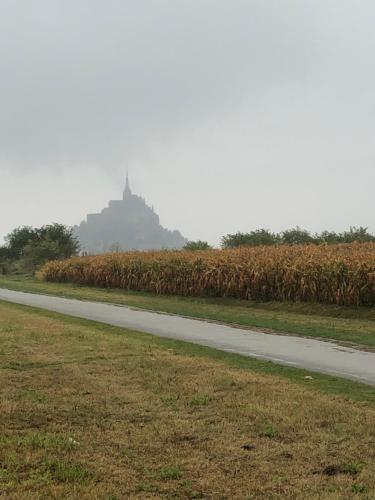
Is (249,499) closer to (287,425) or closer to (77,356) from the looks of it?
(287,425)

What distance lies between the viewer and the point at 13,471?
426 centimetres

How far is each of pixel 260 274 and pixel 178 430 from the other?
15.2m

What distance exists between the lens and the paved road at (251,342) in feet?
28.2

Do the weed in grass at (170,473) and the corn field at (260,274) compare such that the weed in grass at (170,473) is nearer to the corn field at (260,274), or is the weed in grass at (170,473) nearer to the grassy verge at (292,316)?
the grassy verge at (292,316)

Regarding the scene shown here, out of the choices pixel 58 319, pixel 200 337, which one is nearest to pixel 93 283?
pixel 58 319

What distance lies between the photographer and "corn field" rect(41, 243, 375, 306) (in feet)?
57.3

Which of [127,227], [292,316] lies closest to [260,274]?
[292,316]

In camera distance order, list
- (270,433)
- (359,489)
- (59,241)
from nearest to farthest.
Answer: (359,489) < (270,433) < (59,241)

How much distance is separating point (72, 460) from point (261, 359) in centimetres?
499

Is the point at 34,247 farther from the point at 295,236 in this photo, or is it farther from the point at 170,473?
the point at 170,473

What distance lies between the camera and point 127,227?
16825cm

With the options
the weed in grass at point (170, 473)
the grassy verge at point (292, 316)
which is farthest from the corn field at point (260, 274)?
the weed in grass at point (170, 473)

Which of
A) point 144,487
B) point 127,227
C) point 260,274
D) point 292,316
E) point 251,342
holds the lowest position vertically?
point 144,487

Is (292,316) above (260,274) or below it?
below
